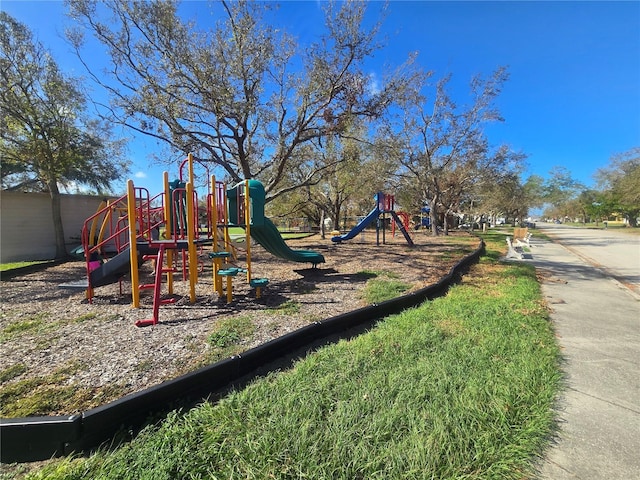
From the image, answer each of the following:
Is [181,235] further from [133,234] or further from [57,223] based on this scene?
[57,223]

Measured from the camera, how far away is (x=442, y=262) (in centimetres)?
998

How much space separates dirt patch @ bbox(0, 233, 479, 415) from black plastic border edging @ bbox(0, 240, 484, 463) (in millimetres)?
381

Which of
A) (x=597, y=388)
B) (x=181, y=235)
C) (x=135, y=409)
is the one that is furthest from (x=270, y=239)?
(x=597, y=388)

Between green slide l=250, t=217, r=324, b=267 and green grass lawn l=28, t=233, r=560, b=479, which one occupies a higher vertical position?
green slide l=250, t=217, r=324, b=267

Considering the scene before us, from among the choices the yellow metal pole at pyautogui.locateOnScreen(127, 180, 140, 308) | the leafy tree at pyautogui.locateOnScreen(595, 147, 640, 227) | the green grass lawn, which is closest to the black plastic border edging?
the green grass lawn

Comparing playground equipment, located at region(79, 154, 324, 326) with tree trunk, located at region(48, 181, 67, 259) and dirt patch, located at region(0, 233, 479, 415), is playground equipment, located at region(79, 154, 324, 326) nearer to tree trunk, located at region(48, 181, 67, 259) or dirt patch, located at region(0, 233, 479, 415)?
dirt patch, located at region(0, 233, 479, 415)

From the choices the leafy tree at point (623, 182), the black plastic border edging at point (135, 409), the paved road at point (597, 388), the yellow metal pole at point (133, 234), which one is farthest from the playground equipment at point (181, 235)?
the leafy tree at point (623, 182)

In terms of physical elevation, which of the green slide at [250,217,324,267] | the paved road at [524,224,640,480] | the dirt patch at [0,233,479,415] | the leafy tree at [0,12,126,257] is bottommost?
the paved road at [524,224,640,480]

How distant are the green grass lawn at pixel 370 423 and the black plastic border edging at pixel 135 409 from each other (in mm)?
138

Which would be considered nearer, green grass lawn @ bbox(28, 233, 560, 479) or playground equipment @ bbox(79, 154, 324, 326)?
green grass lawn @ bbox(28, 233, 560, 479)

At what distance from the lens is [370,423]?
81.1 inches

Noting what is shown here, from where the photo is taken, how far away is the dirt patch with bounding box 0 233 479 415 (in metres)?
2.78

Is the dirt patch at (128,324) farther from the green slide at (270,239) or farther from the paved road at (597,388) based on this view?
the paved road at (597,388)

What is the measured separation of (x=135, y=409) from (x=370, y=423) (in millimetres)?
1632
